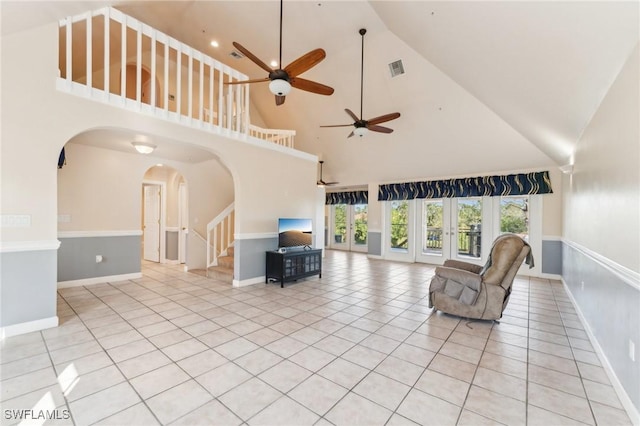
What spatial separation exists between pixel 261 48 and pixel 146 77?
7.77ft

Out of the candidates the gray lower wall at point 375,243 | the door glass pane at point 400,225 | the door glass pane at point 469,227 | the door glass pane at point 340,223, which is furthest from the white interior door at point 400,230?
the door glass pane at point 340,223

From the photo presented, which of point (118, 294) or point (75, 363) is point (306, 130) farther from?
point (75, 363)

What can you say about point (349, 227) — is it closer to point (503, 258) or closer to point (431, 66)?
point (431, 66)

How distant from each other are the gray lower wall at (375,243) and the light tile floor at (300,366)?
464 centimetres

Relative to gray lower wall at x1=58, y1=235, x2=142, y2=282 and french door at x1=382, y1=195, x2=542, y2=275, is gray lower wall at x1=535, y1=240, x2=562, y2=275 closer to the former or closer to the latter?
french door at x1=382, y1=195, x2=542, y2=275

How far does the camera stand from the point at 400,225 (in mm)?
8648

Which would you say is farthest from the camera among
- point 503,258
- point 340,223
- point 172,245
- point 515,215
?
point 340,223

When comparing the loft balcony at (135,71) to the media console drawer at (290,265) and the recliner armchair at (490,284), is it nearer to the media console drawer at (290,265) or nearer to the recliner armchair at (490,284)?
the media console drawer at (290,265)

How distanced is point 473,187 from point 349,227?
4.94 meters

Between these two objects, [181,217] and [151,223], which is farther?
[151,223]

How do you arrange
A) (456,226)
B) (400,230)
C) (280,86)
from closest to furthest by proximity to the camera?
(280,86)
(456,226)
(400,230)

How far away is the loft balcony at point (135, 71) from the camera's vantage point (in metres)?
3.42

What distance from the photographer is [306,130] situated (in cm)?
802

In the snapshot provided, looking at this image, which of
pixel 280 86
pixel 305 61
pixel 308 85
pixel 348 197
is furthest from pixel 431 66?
pixel 348 197
